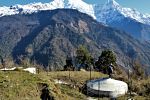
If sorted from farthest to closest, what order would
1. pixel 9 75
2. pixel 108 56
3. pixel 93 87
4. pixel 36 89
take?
pixel 108 56 → pixel 93 87 → pixel 9 75 → pixel 36 89

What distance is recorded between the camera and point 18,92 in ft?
119

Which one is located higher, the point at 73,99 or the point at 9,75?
the point at 9,75

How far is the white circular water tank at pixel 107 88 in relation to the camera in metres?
56.7

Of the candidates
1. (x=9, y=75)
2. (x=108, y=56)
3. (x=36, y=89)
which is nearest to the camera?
(x=36, y=89)

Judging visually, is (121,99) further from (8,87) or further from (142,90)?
(8,87)

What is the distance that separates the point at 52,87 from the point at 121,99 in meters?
16.9

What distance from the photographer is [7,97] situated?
34.7 metres

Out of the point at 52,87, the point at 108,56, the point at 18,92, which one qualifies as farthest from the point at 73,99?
the point at 108,56

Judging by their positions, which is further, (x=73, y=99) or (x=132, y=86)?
(x=132, y=86)

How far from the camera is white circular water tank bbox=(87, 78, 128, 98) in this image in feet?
186

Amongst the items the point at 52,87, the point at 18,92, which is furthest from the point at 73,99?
the point at 18,92

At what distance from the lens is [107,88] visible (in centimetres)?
5734

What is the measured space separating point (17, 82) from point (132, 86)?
2825 centimetres

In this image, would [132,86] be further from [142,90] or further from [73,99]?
[73,99]
